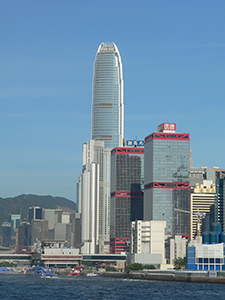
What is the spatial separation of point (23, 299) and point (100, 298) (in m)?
22.8

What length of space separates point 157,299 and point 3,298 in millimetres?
46605

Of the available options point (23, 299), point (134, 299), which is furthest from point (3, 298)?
point (134, 299)

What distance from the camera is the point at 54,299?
193 meters

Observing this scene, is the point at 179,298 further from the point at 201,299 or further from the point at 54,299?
the point at 54,299

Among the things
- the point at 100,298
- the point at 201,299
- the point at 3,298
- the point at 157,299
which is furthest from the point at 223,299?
the point at 3,298

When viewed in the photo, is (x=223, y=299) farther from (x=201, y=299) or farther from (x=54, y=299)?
(x=54, y=299)

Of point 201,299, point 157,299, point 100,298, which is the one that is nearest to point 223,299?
point 201,299

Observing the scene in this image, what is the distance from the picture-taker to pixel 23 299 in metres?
194

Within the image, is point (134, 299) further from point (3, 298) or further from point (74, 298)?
point (3, 298)

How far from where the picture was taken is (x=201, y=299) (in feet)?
640

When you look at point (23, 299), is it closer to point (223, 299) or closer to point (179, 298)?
point (179, 298)

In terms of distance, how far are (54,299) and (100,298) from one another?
13.7m

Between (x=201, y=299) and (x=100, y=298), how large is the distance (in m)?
30.1

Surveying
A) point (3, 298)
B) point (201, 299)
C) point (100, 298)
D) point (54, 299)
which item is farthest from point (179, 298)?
point (3, 298)
